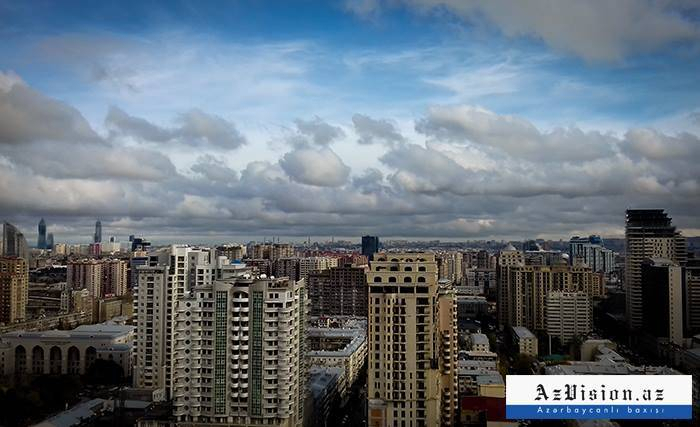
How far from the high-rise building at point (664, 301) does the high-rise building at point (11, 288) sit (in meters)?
16.6

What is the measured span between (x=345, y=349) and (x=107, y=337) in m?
4.82

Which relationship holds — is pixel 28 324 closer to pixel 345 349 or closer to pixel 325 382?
pixel 345 349

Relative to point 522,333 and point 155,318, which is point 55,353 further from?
point 522,333

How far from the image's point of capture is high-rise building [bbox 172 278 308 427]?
7.13 m

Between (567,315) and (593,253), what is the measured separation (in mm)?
12648

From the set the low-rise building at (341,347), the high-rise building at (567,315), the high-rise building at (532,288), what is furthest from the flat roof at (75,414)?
the high-rise building at (532,288)

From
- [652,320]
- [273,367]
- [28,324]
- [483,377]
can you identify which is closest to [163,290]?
[273,367]

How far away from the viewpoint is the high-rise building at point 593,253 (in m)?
27.0

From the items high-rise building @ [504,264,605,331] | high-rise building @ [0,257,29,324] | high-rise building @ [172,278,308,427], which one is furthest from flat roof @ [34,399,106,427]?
high-rise building @ [504,264,605,331]

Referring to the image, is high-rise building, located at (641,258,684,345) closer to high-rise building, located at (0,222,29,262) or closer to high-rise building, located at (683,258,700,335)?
high-rise building, located at (683,258,700,335)

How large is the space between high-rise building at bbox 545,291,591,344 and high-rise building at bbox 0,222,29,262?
13.0 metres

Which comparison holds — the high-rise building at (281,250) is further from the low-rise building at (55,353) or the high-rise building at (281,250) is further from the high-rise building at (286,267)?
the low-rise building at (55,353)

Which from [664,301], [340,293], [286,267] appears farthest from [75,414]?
[286,267]

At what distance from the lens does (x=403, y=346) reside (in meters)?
7.26
